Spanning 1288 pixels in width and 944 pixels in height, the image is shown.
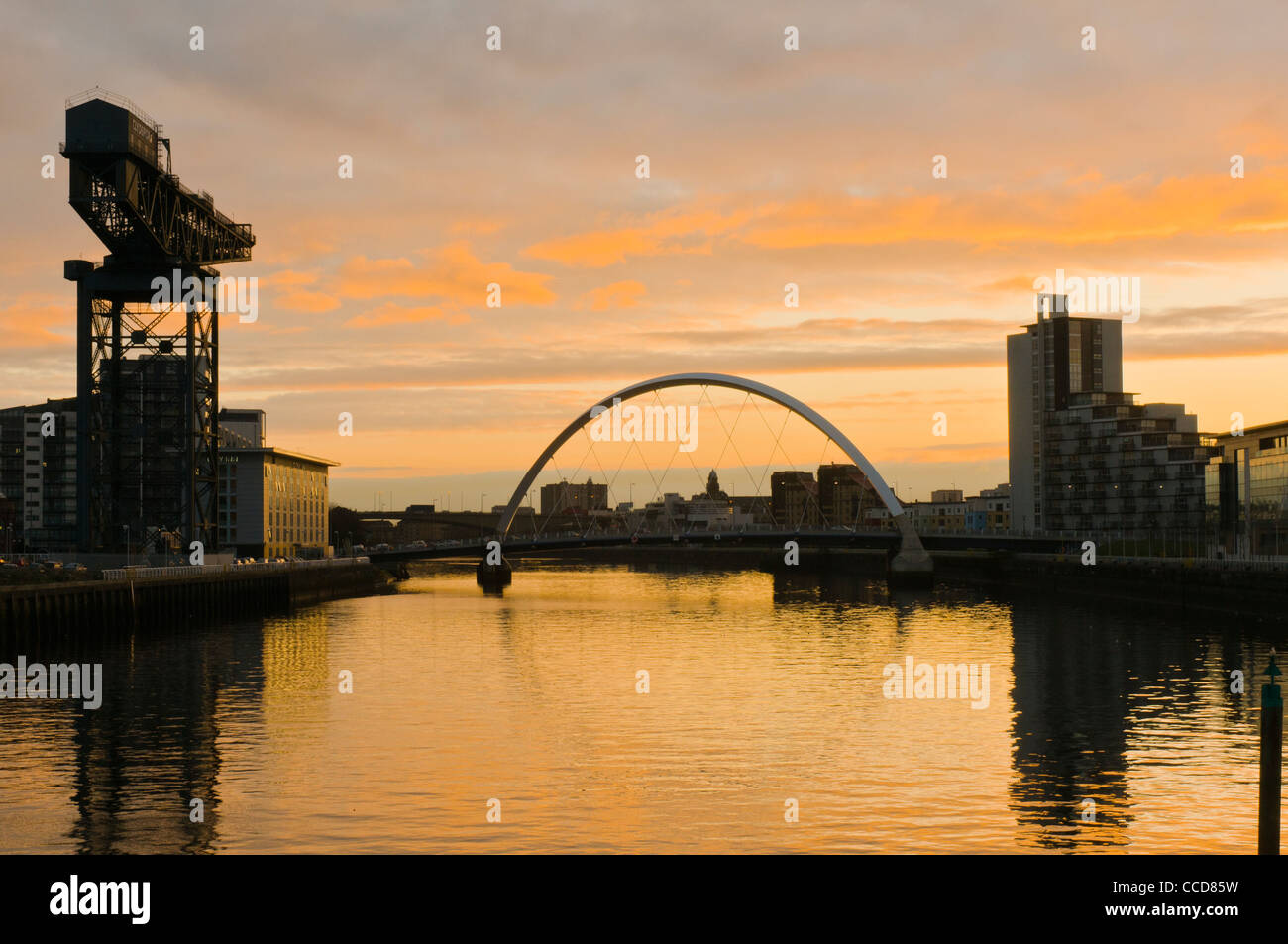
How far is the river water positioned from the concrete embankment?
5.90 feet

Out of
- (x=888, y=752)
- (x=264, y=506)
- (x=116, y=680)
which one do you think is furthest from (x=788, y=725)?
(x=264, y=506)

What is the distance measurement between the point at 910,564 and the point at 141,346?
6520 centimetres

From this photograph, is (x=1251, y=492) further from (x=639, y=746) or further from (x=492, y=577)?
(x=639, y=746)

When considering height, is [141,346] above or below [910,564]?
above

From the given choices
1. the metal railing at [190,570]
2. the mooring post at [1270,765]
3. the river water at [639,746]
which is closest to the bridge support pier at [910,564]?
the metal railing at [190,570]

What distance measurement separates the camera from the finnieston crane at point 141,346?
7225 centimetres

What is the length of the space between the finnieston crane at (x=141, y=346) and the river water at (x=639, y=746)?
21933mm

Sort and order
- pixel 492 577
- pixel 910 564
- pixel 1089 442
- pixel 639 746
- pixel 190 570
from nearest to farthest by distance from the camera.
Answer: pixel 639 746
pixel 190 570
pixel 910 564
pixel 492 577
pixel 1089 442

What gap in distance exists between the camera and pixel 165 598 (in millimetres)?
Result: 69062

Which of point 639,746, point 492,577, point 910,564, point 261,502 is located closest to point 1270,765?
point 639,746

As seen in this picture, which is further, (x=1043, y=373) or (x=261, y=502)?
(x=1043, y=373)
